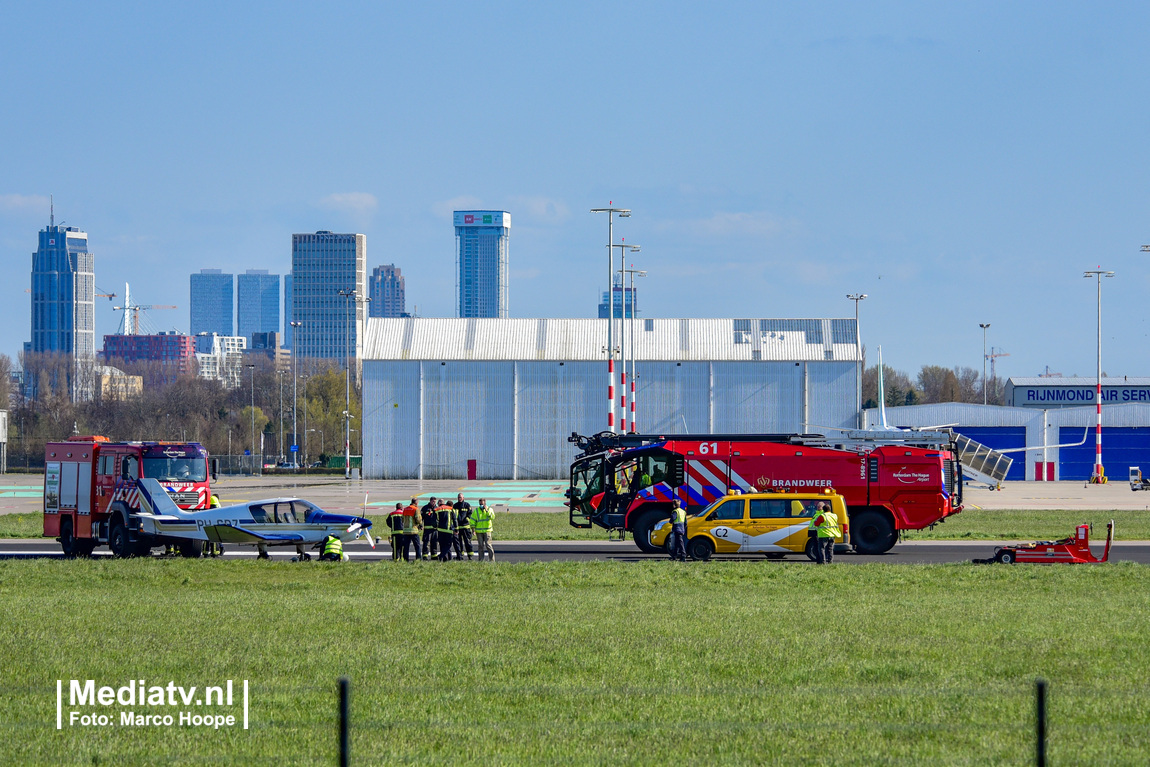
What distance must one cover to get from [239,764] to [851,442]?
80.4ft

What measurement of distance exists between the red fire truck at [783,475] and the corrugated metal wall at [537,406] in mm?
45389

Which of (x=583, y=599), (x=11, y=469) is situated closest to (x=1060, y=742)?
(x=583, y=599)

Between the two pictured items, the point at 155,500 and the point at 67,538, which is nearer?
the point at 155,500

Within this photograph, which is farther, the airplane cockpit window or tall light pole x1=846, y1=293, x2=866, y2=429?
tall light pole x1=846, y1=293, x2=866, y2=429

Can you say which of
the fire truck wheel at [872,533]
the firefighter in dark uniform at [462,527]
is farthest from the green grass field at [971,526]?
the firefighter in dark uniform at [462,527]

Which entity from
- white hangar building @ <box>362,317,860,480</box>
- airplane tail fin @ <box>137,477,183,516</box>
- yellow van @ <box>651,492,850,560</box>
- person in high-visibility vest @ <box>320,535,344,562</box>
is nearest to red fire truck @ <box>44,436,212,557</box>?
airplane tail fin @ <box>137,477,183,516</box>

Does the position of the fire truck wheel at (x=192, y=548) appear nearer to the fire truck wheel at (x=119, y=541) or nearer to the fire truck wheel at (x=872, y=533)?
the fire truck wheel at (x=119, y=541)

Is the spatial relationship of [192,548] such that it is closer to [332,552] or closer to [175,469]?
[175,469]

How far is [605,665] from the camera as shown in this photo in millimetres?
12961

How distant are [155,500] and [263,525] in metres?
3.11

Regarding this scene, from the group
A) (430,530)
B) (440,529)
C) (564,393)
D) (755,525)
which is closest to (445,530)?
(440,529)

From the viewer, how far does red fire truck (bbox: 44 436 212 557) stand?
92.6 ft

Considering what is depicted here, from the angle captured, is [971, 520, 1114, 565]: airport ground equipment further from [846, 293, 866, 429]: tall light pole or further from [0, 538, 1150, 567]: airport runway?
[846, 293, 866, 429]: tall light pole

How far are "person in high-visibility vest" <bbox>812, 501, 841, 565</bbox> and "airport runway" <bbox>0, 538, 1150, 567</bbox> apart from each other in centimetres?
45
